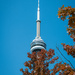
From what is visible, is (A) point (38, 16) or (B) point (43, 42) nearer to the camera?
(B) point (43, 42)

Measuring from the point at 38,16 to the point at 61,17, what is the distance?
80.0 metres

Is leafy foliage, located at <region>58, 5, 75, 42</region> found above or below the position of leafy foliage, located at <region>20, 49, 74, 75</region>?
below

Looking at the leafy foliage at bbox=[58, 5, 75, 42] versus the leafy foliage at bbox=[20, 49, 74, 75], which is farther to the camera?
the leafy foliage at bbox=[20, 49, 74, 75]

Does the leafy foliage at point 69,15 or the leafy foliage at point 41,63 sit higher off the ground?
the leafy foliage at point 41,63

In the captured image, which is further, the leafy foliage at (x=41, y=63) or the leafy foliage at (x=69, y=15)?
the leafy foliage at (x=41, y=63)

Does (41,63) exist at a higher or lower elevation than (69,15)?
higher

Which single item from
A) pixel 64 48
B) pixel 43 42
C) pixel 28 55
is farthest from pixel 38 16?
pixel 64 48

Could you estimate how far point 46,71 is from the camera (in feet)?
56.1

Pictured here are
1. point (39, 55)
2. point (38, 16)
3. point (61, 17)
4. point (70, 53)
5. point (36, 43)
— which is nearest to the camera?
point (61, 17)

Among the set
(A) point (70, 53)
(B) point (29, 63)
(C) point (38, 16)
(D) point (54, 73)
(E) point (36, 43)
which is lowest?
(A) point (70, 53)

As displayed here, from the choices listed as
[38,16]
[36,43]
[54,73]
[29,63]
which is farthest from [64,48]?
[38,16]

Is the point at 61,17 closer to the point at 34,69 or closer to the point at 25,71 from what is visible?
the point at 34,69

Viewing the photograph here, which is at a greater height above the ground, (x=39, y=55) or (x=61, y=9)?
(x=39, y=55)

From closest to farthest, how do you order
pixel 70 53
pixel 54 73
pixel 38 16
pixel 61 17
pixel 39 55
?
pixel 61 17
pixel 70 53
pixel 54 73
pixel 39 55
pixel 38 16
